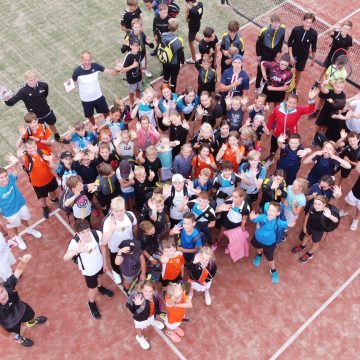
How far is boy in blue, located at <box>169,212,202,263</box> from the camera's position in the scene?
823cm

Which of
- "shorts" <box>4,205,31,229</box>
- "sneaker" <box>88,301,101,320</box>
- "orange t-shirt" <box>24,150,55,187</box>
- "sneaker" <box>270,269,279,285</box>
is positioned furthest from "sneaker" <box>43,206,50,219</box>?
"sneaker" <box>270,269,279,285</box>

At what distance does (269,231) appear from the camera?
887 cm

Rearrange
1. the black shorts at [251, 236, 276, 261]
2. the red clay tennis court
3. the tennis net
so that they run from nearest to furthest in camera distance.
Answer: the red clay tennis court → the black shorts at [251, 236, 276, 261] → the tennis net

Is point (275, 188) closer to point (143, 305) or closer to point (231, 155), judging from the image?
point (231, 155)

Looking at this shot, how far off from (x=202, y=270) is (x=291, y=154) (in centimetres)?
320

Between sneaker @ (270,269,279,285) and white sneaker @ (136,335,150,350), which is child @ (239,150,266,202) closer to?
sneaker @ (270,269,279,285)

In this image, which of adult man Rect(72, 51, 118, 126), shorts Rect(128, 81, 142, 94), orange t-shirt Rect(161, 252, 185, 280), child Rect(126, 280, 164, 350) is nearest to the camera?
child Rect(126, 280, 164, 350)

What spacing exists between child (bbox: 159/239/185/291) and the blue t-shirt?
327 cm

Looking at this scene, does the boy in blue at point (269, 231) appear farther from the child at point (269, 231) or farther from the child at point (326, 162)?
the child at point (326, 162)

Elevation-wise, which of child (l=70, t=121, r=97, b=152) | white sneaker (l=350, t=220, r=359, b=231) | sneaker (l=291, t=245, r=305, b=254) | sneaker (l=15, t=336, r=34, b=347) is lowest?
white sneaker (l=350, t=220, r=359, b=231)

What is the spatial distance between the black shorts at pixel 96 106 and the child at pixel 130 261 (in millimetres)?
4746

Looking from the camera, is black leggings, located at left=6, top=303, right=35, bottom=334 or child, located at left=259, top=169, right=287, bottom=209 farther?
child, located at left=259, top=169, right=287, bottom=209

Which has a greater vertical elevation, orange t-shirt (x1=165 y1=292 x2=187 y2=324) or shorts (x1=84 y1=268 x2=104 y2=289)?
shorts (x1=84 y1=268 x2=104 y2=289)

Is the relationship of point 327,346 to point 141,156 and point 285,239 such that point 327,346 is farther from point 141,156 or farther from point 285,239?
point 141,156
